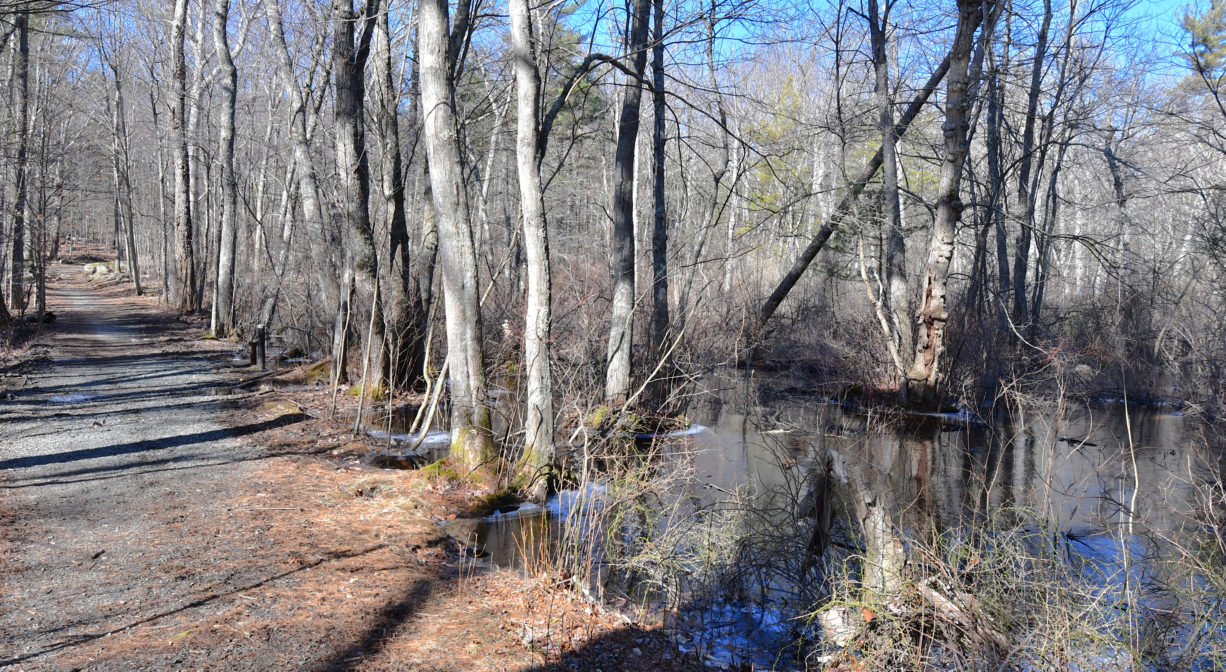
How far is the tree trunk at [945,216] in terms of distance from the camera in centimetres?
1183

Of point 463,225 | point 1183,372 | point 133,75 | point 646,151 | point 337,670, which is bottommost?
point 337,670

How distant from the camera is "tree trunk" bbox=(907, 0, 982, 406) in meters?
11.8

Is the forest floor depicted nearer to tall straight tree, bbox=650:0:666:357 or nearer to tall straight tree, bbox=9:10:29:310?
tall straight tree, bbox=650:0:666:357

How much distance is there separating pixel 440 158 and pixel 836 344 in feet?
33.4

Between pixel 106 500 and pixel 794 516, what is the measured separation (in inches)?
235

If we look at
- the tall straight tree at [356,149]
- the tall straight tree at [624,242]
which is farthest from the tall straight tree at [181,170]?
the tall straight tree at [624,242]

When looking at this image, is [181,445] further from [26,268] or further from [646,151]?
[646,151]

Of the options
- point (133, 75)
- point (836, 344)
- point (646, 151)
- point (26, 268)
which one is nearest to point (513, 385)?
point (836, 344)

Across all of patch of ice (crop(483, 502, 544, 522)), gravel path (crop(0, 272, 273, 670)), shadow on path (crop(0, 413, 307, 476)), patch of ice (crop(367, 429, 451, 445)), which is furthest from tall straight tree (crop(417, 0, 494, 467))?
shadow on path (crop(0, 413, 307, 476))

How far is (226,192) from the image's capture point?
17.9m

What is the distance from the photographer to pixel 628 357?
11344 millimetres

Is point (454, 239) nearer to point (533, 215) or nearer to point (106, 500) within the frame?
point (533, 215)

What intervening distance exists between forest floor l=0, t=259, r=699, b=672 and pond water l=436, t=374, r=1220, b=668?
20.6 inches

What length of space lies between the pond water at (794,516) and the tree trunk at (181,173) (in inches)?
642
